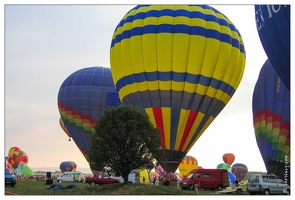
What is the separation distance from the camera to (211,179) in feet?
92.0

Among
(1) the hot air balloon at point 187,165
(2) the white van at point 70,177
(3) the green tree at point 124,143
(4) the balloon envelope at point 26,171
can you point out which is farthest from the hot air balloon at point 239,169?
(3) the green tree at point 124,143

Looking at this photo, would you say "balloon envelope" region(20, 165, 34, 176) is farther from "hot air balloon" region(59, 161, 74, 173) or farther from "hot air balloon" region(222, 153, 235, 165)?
"hot air balloon" region(222, 153, 235, 165)

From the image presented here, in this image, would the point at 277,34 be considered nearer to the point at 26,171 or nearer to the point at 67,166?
the point at 26,171

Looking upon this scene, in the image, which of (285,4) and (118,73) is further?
(118,73)

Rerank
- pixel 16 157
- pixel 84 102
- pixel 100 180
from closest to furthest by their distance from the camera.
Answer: pixel 100 180 → pixel 84 102 → pixel 16 157

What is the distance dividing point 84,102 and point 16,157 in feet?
144

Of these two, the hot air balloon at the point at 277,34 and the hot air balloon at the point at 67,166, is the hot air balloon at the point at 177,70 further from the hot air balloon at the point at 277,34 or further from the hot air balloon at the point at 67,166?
the hot air balloon at the point at 67,166

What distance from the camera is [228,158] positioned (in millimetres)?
78562

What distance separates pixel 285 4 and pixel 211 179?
11840 mm

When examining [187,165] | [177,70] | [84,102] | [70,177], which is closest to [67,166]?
[187,165]

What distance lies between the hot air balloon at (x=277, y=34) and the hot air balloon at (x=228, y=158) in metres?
56.2

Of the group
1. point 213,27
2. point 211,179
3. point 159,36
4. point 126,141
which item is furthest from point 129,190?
point 213,27

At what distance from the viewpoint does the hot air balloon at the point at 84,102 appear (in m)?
41.8

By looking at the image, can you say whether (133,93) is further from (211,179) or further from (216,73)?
(211,179)
